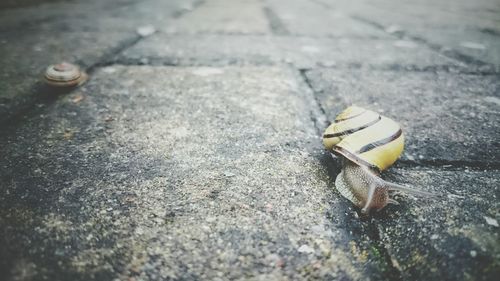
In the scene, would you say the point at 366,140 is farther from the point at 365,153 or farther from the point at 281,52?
the point at 281,52

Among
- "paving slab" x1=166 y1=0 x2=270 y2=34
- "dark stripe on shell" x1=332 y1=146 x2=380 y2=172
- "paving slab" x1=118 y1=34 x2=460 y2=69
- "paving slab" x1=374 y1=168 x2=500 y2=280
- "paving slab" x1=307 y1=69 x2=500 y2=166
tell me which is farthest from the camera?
"paving slab" x1=166 y1=0 x2=270 y2=34

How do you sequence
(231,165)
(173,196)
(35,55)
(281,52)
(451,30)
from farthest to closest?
(451,30) < (281,52) < (35,55) < (231,165) < (173,196)

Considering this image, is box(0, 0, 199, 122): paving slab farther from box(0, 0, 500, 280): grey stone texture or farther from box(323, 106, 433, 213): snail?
box(323, 106, 433, 213): snail

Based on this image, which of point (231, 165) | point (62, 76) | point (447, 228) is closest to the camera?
point (447, 228)

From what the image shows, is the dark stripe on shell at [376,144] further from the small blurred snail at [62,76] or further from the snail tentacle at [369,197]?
the small blurred snail at [62,76]

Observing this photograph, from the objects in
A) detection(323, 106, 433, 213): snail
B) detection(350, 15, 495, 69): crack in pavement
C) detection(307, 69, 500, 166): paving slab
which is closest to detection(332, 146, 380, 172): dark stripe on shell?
detection(323, 106, 433, 213): snail

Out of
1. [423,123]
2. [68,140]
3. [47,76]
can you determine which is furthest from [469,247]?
[47,76]

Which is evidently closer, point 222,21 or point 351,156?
point 351,156

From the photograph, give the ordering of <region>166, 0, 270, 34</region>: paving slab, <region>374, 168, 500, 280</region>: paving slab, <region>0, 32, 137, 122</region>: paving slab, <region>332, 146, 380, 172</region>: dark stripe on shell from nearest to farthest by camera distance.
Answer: <region>374, 168, 500, 280</region>: paving slab, <region>332, 146, 380, 172</region>: dark stripe on shell, <region>0, 32, 137, 122</region>: paving slab, <region>166, 0, 270, 34</region>: paving slab

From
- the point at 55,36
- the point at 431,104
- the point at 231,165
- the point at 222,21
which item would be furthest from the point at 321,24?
the point at 231,165
